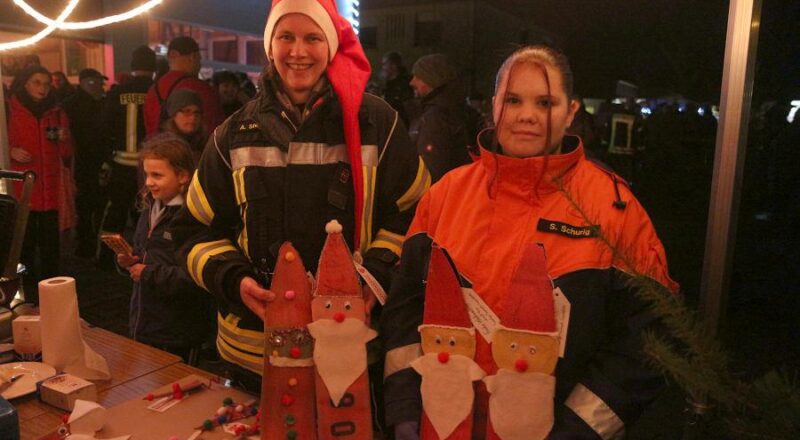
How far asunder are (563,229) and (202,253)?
94cm

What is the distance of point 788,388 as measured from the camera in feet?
2.11

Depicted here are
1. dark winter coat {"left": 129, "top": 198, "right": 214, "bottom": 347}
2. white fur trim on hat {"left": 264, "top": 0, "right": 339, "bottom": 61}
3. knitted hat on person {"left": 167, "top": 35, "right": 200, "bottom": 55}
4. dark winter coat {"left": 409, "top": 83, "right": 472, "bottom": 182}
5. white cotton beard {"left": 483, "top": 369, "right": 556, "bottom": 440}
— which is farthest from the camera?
knitted hat on person {"left": 167, "top": 35, "right": 200, "bottom": 55}

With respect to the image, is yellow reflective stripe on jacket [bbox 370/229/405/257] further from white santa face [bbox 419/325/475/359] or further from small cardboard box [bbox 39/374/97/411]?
small cardboard box [bbox 39/374/97/411]

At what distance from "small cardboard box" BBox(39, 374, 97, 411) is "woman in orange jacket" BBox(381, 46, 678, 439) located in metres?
0.75

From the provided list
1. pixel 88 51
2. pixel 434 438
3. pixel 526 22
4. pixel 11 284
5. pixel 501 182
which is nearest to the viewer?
pixel 434 438

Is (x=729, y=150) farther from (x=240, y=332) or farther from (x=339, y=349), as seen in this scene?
(x=240, y=332)

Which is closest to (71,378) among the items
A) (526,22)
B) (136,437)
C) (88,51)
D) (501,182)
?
(136,437)

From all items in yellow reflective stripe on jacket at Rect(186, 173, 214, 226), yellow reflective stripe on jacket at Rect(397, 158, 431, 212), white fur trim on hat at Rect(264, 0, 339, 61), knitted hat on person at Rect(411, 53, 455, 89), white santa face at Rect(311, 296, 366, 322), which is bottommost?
white santa face at Rect(311, 296, 366, 322)

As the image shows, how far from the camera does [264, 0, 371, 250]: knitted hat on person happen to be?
1601 mm

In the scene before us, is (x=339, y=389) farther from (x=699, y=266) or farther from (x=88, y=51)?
(x=88, y=51)

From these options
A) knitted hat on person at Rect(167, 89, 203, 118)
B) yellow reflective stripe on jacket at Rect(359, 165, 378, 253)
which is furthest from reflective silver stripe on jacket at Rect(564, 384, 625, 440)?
knitted hat on person at Rect(167, 89, 203, 118)

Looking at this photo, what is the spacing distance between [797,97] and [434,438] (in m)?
4.51

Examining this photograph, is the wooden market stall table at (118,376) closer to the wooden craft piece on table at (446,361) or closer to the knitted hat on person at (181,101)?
the wooden craft piece on table at (446,361)

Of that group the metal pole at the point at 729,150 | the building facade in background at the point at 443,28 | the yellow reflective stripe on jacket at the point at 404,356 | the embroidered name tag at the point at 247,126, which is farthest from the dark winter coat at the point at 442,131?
the building facade in background at the point at 443,28
